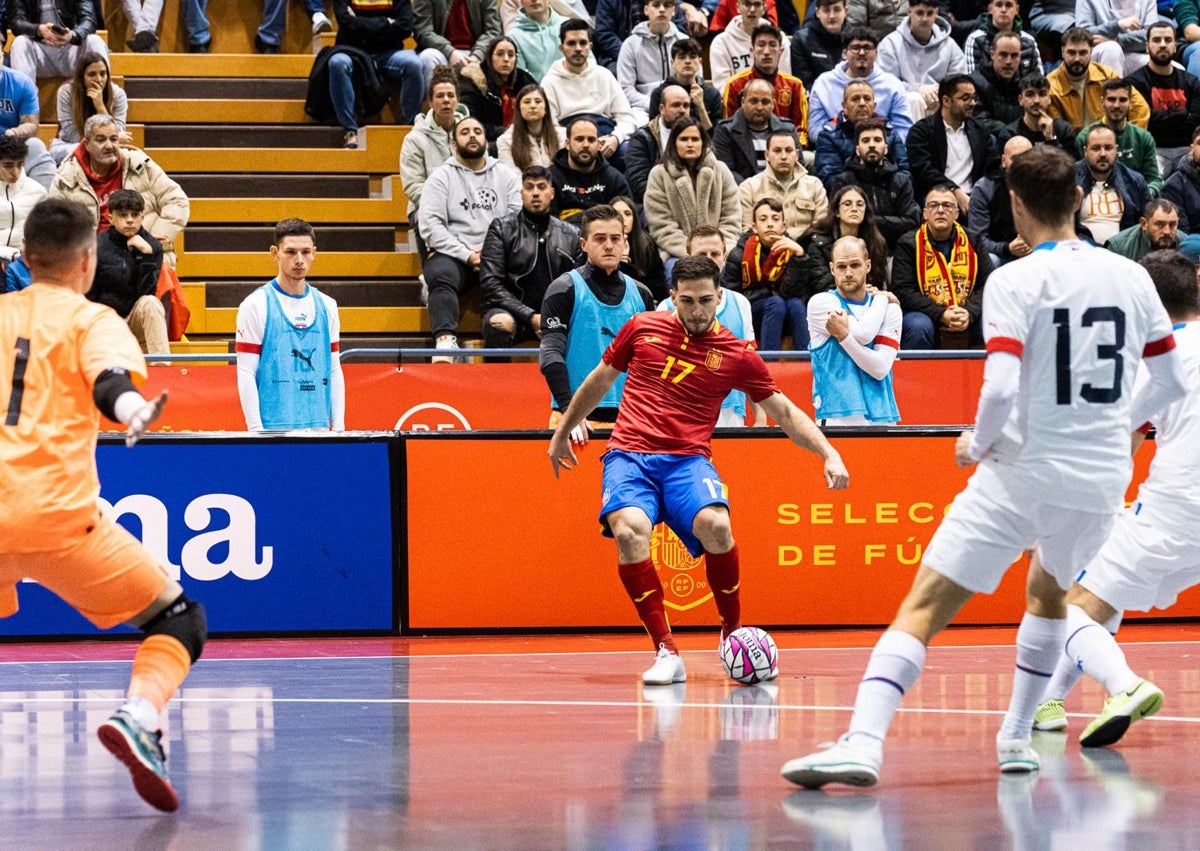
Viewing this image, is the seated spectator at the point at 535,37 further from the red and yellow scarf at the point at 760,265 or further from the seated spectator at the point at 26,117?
the seated spectator at the point at 26,117

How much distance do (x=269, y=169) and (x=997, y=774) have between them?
12253mm

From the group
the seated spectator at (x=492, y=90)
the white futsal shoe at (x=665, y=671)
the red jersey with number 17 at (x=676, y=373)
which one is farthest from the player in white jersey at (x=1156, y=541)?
the seated spectator at (x=492, y=90)

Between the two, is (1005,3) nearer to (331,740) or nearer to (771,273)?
(771,273)

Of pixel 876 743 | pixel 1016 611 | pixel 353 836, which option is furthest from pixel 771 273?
pixel 353 836

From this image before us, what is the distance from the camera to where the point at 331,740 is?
6.72 meters

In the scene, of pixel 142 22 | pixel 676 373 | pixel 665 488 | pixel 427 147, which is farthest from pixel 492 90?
pixel 665 488

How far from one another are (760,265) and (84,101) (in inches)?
236

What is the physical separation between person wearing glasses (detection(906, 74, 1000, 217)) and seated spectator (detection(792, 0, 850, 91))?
174cm

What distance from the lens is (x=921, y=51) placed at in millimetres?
17188

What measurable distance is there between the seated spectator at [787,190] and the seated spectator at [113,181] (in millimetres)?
4706

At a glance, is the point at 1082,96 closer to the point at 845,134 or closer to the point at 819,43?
the point at 819,43

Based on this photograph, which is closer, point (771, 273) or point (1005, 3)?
point (771, 273)

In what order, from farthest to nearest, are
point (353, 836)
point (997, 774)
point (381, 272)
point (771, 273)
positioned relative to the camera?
point (381, 272) < point (771, 273) < point (997, 774) < point (353, 836)

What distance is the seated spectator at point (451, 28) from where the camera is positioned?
1639 cm
